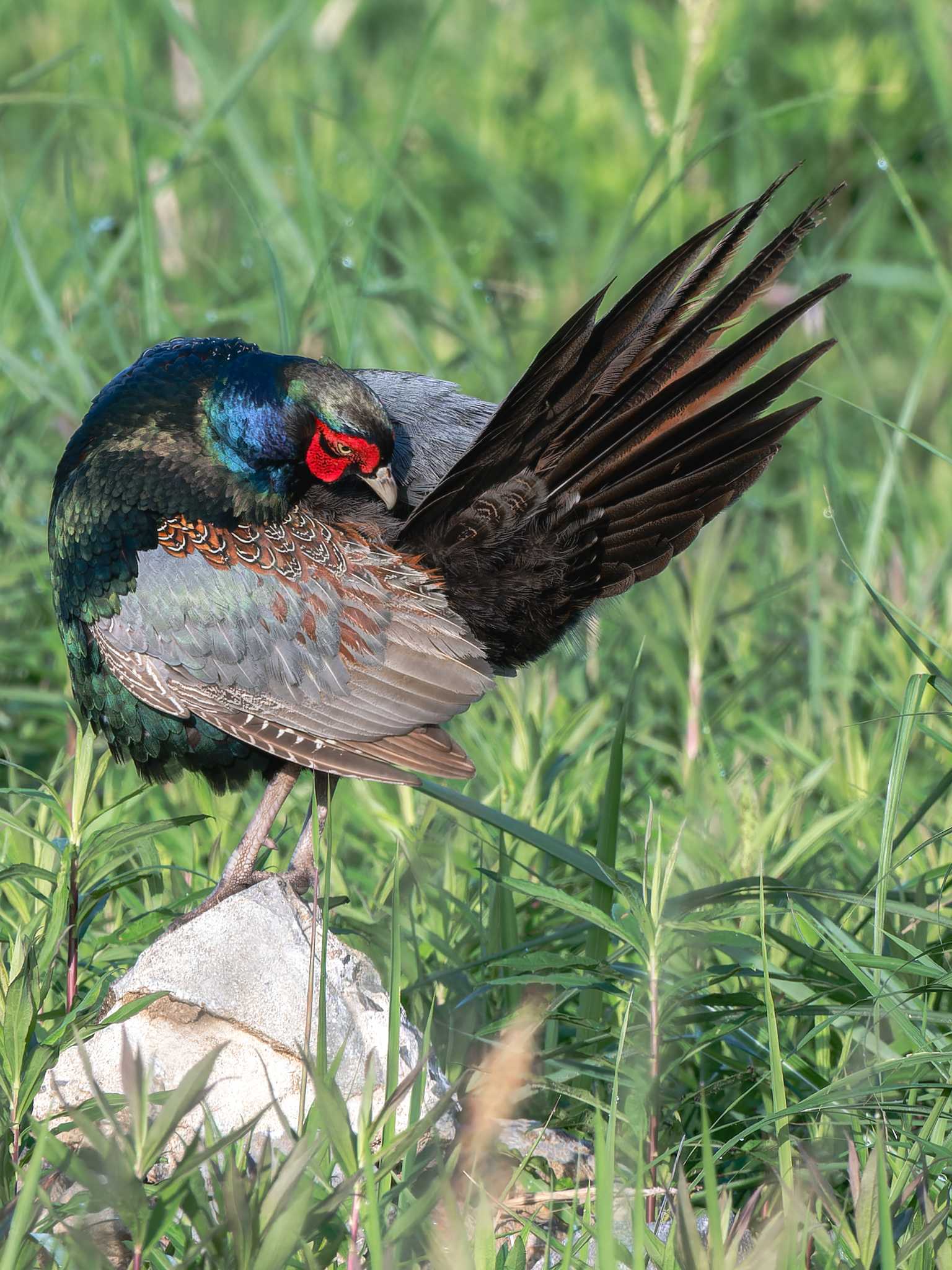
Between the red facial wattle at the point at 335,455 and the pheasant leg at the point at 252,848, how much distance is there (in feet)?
2.13

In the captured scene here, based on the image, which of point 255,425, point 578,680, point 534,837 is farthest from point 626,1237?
point 578,680

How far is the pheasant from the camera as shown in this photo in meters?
2.94

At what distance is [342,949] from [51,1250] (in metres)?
0.83

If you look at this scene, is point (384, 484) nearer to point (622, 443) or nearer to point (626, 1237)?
point (622, 443)

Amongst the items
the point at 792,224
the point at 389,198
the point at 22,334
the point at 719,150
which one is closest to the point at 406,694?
the point at 792,224

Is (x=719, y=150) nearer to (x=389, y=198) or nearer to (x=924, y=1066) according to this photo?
(x=389, y=198)

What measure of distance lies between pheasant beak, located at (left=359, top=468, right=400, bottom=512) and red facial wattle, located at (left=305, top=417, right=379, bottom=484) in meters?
0.01

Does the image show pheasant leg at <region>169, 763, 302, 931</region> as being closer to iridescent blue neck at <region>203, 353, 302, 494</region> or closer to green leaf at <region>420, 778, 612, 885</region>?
green leaf at <region>420, 778, 612, 885</region>

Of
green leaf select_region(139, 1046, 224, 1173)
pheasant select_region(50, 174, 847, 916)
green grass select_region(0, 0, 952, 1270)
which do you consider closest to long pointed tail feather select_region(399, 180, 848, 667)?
pheasant select_region(50, 174, 847, 916)

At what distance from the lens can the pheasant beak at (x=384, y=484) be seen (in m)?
3.17

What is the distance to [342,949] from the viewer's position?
9.23 ft

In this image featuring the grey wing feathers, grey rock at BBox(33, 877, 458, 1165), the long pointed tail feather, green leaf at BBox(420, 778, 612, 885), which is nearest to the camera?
grey rock at BBox(33, 877, 458, 1165)

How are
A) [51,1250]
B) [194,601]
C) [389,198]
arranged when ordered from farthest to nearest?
[389,198] → [194,601] → [51,1250]

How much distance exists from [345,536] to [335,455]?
0.60ft
